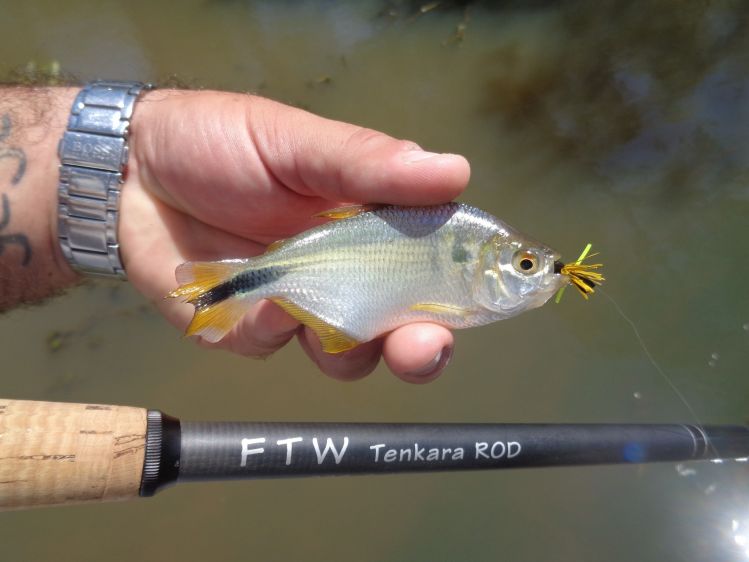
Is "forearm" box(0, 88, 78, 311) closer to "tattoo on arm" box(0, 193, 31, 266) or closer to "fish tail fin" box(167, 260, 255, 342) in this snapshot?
"tattoo on arm" box(0, 193, 31, 266)

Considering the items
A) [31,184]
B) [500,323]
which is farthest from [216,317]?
[500,323]

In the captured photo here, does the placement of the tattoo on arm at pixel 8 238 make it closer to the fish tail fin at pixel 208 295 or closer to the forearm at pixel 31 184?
the forearm at pixel 31 184

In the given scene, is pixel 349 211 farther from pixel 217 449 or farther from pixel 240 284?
pixel 217 449

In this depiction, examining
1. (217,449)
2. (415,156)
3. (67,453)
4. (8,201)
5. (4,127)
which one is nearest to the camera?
(67,453)

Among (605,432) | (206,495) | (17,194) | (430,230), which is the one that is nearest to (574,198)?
(605,432)

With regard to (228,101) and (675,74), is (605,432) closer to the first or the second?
(228,101)
